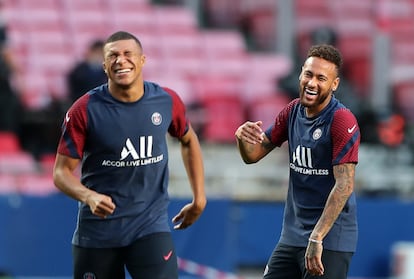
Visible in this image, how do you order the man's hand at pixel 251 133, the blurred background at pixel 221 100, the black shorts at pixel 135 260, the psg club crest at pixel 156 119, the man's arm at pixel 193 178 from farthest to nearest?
the blurred background at pixel 221 100
the man's arm at pixel 193 178
the psg club crest at pixel 156 119
the black shorts at pixel 135 260
the man's hand at pixel 251 133

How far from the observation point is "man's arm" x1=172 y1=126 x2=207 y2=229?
845 centimetres

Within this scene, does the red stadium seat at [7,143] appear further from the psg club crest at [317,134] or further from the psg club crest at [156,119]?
the psg club crest at [317,134]

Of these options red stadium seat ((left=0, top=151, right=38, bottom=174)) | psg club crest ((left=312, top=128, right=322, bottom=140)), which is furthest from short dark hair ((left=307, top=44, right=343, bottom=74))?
red stadium seat ((left=0, top=151, right=38, bottom=174))

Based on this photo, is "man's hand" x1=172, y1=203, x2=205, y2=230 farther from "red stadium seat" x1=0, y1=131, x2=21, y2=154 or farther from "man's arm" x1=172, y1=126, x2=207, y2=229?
"red stadium seat" x1=0, y1=131, x2=21, y2=154

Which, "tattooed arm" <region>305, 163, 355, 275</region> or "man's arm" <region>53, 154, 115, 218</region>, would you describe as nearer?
"tattooed arm" <region>305, 163, 355, 275</region>

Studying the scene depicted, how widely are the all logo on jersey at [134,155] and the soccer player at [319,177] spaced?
2.02 feet

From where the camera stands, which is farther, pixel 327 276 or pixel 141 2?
pixel 141 2

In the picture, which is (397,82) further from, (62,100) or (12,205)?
(12,205)

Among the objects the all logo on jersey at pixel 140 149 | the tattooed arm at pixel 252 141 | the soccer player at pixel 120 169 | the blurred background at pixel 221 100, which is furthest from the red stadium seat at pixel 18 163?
the tattooed arm at pixel 252 141

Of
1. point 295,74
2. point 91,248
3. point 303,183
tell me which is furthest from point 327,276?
point 295,74

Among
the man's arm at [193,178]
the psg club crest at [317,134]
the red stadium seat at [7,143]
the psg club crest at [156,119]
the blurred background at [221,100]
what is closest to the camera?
the psg club crest at [317,134]

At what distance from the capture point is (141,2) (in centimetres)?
1736

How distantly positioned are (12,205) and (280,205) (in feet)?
9.35

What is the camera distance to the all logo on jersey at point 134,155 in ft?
26.5
